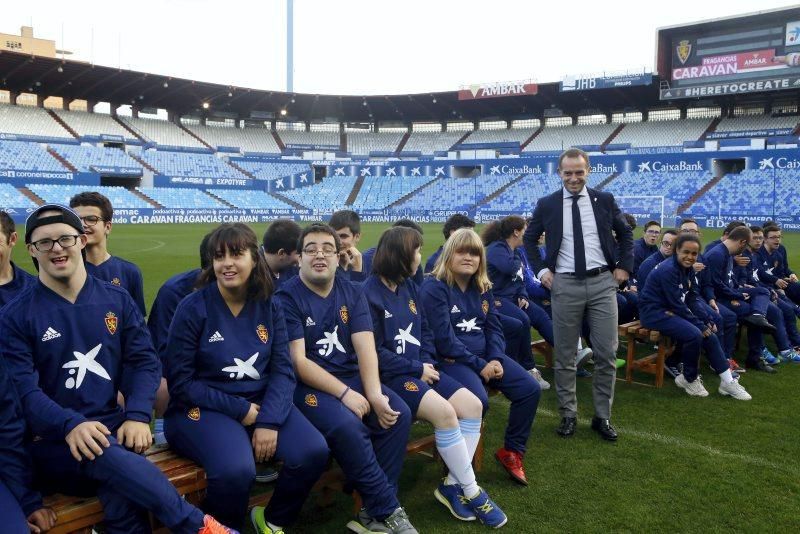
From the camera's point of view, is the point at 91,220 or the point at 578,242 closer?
the point at 91,220

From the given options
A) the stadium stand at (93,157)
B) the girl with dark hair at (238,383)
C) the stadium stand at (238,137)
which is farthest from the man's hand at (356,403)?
the stadium stand at (238,137)

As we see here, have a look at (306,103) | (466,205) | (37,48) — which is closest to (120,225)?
(466,205)

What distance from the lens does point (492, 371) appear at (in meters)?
4.13

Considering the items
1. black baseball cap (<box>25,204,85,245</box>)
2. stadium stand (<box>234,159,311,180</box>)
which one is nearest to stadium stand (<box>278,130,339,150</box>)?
stadium stand (<box>234,159,311,180</box>)

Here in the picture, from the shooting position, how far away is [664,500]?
372 centimetres

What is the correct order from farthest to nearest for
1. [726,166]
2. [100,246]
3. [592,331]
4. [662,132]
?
1. [662,132]
2. [726,166]
3. [592,331]
4. [100,246]

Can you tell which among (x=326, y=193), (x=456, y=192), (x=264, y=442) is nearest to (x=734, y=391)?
(x=264, y=442)

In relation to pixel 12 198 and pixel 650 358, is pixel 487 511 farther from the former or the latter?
pixel 12 198

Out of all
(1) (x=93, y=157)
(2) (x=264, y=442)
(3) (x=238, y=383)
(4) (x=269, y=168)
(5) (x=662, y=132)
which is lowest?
(2) (x=264, y=442)

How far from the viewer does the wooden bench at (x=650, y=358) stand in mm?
6098

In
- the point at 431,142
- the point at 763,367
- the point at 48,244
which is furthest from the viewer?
the point at 431,142

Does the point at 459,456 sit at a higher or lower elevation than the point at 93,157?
lower

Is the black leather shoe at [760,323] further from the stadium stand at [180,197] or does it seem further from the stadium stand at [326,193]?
the stadium stand at [326,193]

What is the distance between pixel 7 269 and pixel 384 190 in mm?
43395
